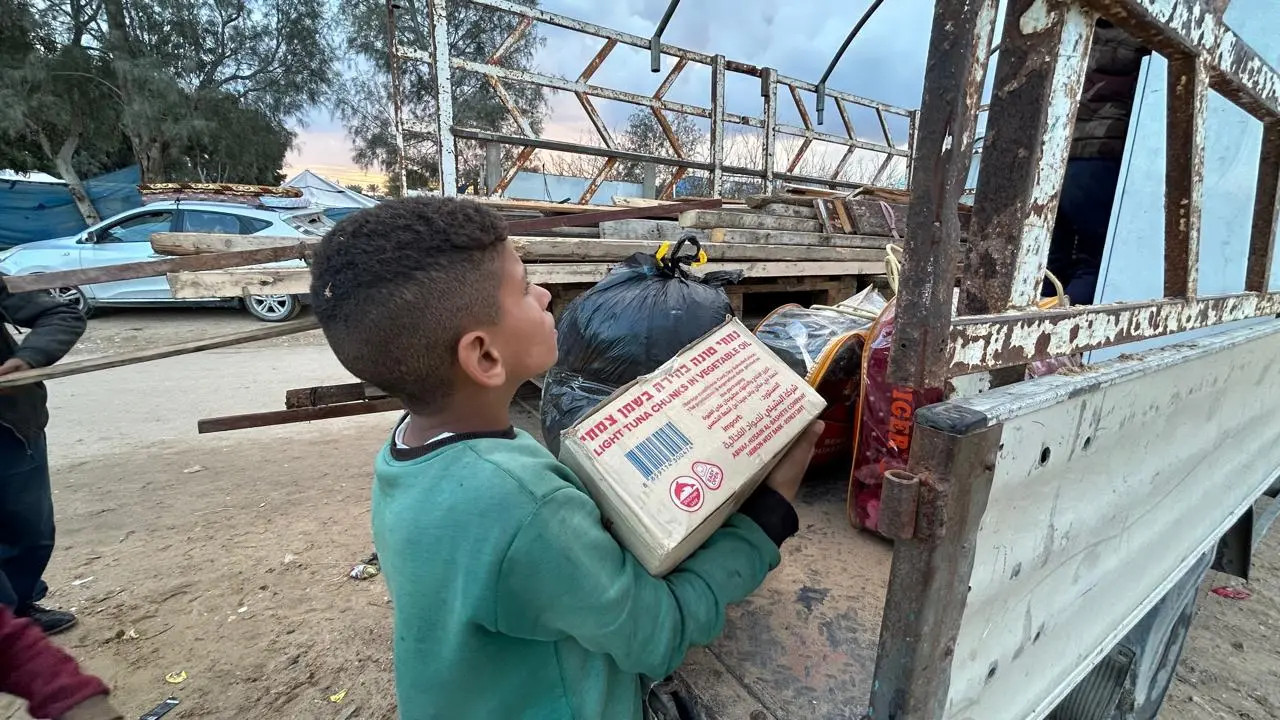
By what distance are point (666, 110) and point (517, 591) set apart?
5.30 meters

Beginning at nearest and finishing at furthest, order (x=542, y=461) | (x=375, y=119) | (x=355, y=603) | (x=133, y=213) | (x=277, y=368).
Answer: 1. (x=542, y=461)
2. (x=355, y=603)
3. (x=277, y=368)
4. (x=133, y=213)
5. (x=375, y=119)

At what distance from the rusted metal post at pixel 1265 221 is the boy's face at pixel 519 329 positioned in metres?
1.77

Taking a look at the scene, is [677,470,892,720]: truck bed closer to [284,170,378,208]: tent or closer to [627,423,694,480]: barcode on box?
[627,423,694,480]: barcode on box

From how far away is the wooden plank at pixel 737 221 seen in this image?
10.9ft

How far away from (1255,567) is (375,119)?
21653mm

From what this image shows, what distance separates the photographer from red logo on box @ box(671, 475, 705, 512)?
91 centimetres

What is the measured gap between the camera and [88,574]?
268 centimetres

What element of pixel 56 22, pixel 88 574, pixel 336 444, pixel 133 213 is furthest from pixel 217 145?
pixel 88 574

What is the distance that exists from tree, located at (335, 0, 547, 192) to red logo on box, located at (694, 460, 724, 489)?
14.7ft

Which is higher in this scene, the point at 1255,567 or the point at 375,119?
the point at 375,119

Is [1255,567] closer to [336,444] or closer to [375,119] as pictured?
[336,444]

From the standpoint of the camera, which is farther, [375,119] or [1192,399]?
[375,119]

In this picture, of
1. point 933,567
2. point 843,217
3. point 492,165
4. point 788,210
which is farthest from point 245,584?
point 843,217

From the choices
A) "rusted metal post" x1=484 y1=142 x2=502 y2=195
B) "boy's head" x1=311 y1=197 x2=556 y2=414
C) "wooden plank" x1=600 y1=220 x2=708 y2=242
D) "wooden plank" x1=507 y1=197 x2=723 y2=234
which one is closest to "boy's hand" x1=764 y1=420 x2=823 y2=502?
"boy's head" x1=311 y1=197 x2=556 y2=414
